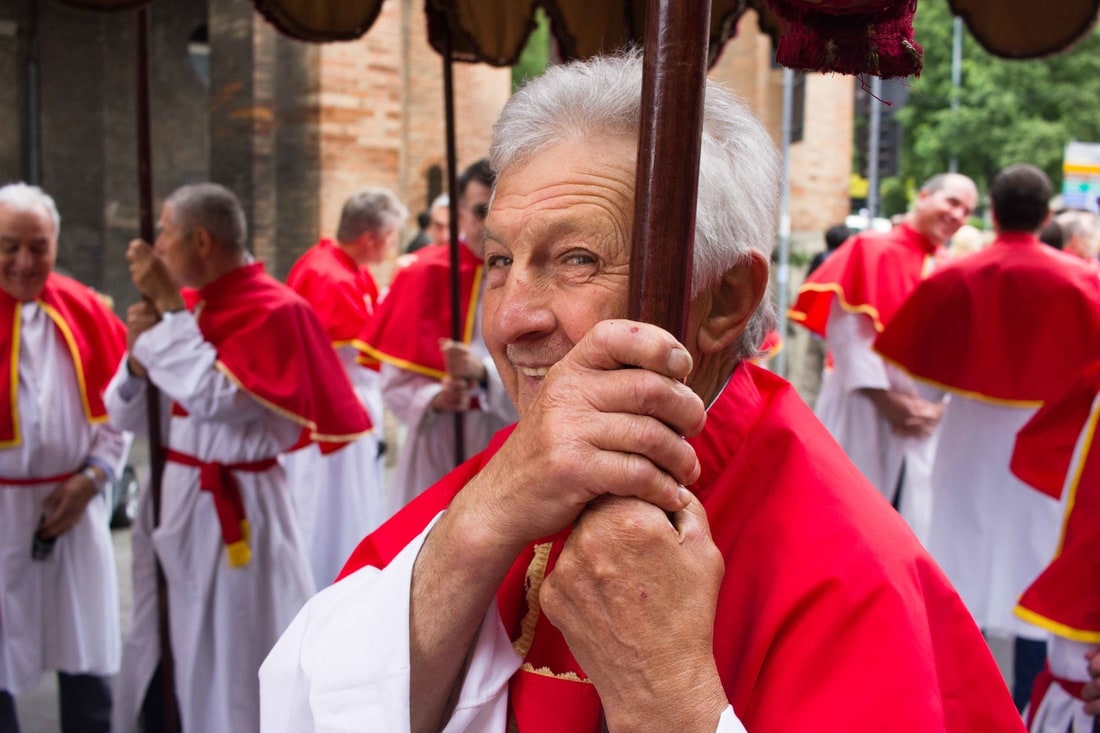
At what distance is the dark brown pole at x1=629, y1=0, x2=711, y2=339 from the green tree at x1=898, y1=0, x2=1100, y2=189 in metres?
31.0

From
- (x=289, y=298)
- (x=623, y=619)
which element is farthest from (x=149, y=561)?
(x=623, y=619)

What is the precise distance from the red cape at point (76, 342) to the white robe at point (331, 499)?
1.79 metres

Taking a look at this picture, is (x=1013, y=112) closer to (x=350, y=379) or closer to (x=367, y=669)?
(x=350, y=379)

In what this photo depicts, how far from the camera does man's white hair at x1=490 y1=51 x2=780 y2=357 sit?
5.36 feet

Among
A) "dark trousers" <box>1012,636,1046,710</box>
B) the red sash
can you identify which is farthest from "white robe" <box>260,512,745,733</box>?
"dark trousers" <box>1012,636,1046,710</box>

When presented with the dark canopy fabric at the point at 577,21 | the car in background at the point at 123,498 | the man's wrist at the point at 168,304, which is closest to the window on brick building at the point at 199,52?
the car in background at the point at 123,498

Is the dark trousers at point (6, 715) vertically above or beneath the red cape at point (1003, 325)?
beneath

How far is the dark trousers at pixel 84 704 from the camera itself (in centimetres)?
479

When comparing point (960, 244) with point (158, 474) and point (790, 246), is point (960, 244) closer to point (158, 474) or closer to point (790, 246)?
point (790, 246)

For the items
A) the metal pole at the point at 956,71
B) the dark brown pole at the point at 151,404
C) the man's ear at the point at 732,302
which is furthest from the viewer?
the metal pole at the point at 956,71

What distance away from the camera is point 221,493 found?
14.8ft

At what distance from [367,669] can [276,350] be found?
10.4ft

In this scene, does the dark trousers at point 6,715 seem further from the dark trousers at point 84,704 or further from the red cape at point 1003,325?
the red cape at point 1003,325

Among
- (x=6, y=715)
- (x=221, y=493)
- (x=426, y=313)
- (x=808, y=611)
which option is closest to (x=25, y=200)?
(x=221, y=493)
